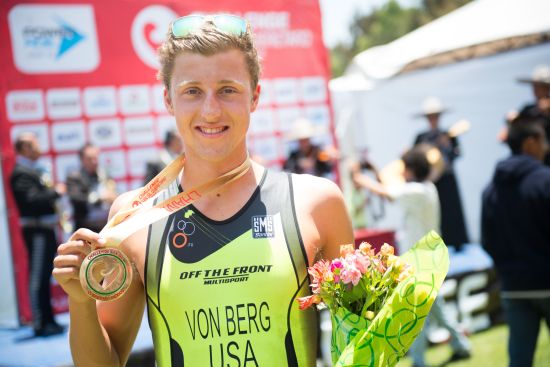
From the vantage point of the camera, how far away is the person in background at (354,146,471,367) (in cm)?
584

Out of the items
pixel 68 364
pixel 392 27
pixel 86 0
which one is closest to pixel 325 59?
pixel 86 0

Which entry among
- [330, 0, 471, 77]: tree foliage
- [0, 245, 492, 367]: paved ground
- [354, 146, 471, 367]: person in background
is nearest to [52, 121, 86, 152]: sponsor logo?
[0, 245, 492, 367]: paved ground

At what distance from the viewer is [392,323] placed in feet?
5.11

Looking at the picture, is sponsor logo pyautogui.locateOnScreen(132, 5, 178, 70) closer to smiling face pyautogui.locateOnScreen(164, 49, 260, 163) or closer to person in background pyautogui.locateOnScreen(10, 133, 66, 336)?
person in background pyautogui.locateOnScreen(10, 133, 66, 336)

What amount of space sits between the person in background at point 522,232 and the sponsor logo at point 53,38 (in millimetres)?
4889

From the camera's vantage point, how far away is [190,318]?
179 cm

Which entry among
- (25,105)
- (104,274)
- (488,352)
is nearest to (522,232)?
(488,352)

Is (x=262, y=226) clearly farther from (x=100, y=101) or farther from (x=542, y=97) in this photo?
(x=542, y=97)

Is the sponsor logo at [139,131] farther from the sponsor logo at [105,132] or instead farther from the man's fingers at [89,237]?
the man's fingers at [89,237]

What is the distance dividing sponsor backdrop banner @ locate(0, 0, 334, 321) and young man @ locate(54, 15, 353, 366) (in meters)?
5.67

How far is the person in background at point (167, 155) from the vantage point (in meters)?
7.36

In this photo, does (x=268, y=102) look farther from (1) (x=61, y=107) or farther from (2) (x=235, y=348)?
(2) (x=235, y=348)

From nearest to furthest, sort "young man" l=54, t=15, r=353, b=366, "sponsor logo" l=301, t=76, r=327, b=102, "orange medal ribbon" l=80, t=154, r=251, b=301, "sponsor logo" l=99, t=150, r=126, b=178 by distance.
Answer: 1. "orange medal ribbon" l=80, t=154, r=251, b=301
2. "young man" l=54, t=15, r=353, b=366
3. "sponsor logo" l=99, t=150, r=126, b=178
4. "sponsor logo" l=301, t=76, r=327, b=102

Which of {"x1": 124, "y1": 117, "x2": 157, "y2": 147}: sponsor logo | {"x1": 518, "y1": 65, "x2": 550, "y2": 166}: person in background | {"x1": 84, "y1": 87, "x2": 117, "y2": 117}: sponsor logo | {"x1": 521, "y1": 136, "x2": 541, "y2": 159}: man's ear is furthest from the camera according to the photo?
{"x1": 124, "y1": 117, "x2": 157, "y2": 147}: sponsor logo
